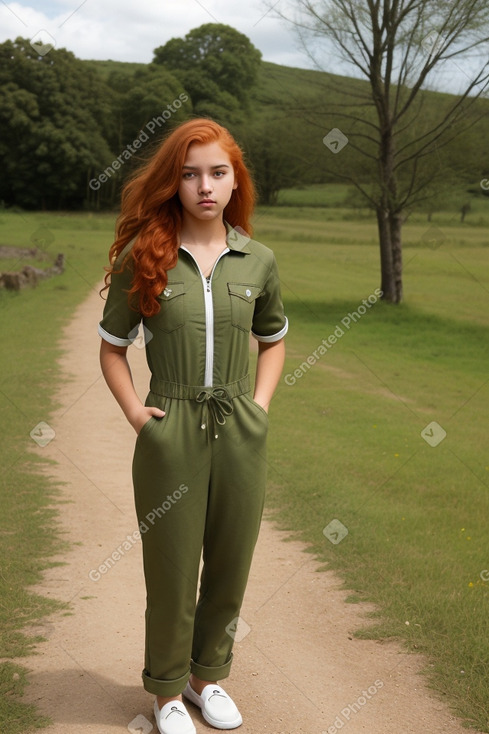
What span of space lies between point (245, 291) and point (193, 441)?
1.80 feet

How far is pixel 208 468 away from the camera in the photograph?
9.80 feet

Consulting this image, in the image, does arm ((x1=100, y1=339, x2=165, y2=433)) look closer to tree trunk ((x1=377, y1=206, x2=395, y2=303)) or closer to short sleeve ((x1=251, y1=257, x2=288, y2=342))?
short sleeve ((x1=251, y1=257, x2=288, y2=342))

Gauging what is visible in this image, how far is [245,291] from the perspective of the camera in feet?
10.0

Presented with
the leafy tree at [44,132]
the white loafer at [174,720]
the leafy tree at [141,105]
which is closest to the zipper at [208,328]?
the white loafer at [174,720]

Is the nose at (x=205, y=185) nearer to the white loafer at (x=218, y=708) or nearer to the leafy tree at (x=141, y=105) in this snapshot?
the white loafer at (x=218, y=708)

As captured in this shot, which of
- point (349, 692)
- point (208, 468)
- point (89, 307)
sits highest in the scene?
point (208, 468)

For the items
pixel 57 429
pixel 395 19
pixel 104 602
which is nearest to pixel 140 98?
pixel 395 19

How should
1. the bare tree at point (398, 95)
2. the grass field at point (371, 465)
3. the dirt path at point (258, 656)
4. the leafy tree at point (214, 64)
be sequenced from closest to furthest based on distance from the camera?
the dirt path at point (258, 656)
the grass field at point (371, 465)
the bare tree at point (398, 95)
the leafy tree at point (214, 64)

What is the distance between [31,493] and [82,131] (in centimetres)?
3782

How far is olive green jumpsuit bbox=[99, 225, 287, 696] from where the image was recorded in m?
2.96

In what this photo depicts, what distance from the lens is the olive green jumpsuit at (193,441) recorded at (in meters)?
2.96

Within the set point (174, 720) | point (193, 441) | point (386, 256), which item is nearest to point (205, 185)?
point (193, 441)

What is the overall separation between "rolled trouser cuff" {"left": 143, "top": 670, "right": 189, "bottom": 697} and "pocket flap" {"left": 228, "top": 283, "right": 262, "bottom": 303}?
4.54 feet

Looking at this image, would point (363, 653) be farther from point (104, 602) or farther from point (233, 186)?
point (233, 186)
